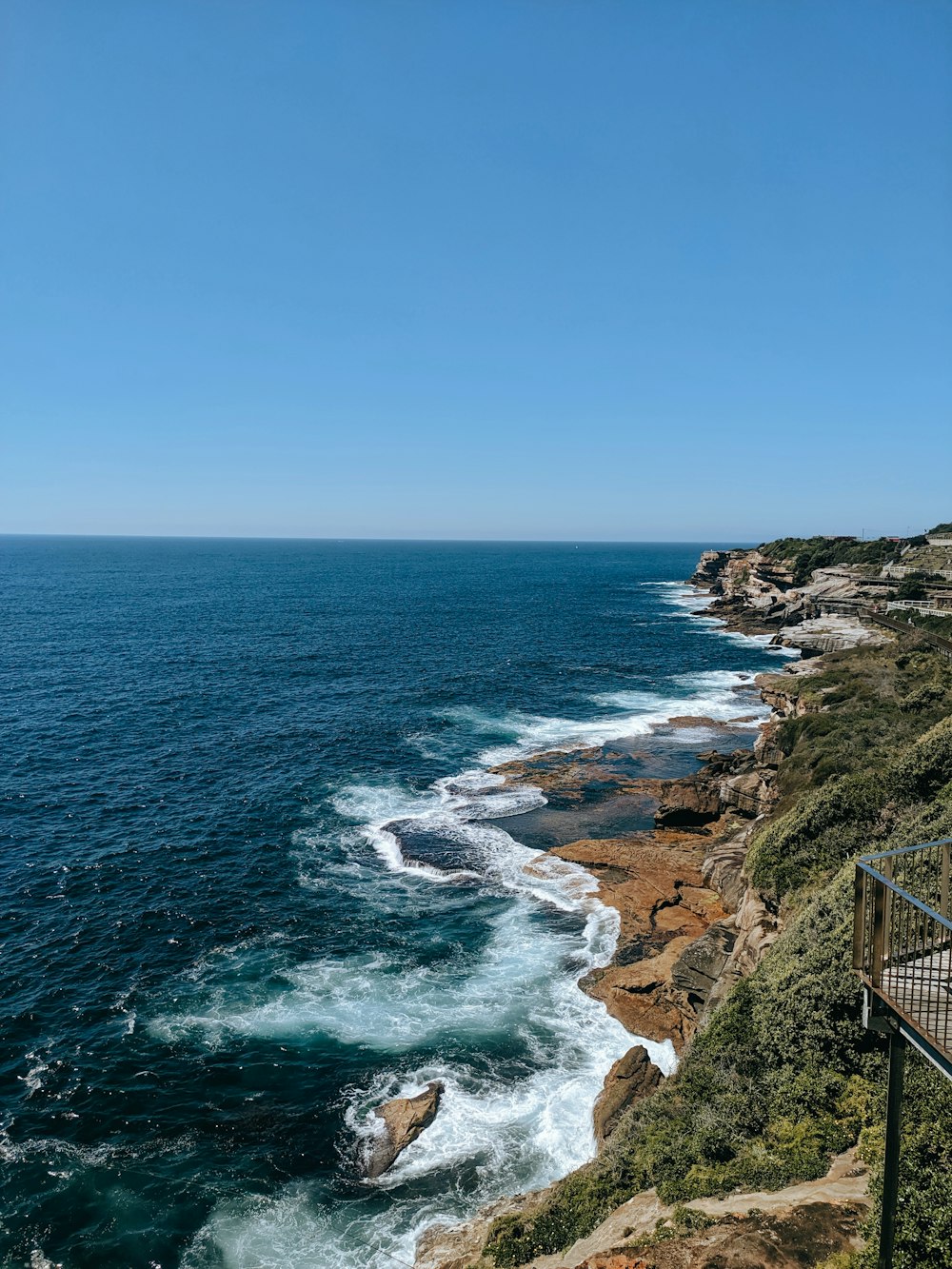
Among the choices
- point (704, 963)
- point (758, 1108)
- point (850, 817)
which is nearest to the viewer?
point (758, 1108)

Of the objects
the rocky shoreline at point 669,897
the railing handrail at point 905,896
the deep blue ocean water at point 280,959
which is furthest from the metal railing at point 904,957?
the deep blue ocean water at point 280,959

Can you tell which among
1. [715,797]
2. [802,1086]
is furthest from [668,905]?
[802,1086]

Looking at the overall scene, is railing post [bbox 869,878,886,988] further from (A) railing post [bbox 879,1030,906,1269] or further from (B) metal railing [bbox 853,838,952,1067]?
(A) railing post [bbox 879,1030,906,1269]

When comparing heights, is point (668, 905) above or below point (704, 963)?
below

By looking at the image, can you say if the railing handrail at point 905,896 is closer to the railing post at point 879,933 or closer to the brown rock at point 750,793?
the railing post at point 879,933

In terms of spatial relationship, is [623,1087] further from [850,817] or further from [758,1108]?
[850,817]

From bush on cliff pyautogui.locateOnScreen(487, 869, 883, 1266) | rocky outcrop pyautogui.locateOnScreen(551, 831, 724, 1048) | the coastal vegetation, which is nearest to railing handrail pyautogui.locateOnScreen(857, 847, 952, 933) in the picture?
bush on cliff pyautogui.locateOnScreen(487, 869, 883, 1266)
